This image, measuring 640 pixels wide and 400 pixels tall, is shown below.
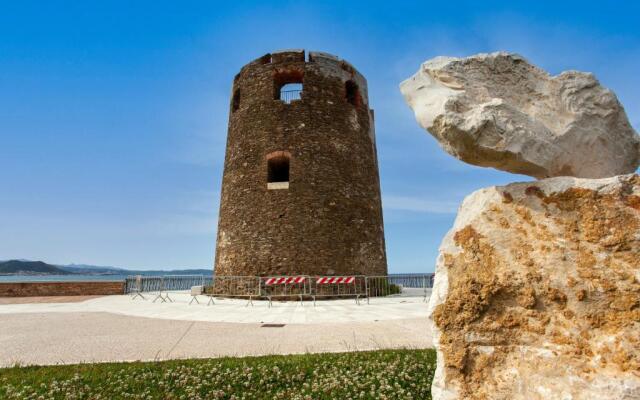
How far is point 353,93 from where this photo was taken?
15453 mm

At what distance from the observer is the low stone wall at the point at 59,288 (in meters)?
14.6

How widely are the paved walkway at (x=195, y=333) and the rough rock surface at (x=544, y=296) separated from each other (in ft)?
9.45

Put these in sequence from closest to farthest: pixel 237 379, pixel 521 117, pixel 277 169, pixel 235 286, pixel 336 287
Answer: pixel 521 117 → pixel 237 379 → pixel 336 287 → pixel 235 286 → pixel 277 169

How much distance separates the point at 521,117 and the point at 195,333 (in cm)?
582

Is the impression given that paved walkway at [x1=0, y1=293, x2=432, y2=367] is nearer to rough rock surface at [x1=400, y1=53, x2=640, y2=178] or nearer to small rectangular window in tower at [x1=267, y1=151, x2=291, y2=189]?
rough rock surface at [x1=400, y1=53, x2=640, y2=178]

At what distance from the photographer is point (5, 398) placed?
323 cm

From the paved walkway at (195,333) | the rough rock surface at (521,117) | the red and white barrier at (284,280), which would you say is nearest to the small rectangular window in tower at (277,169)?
the red and white barrier at (284,280)

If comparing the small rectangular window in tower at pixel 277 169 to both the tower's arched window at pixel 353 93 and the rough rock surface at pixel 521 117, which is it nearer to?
the tower's arched window at pixel 353 93

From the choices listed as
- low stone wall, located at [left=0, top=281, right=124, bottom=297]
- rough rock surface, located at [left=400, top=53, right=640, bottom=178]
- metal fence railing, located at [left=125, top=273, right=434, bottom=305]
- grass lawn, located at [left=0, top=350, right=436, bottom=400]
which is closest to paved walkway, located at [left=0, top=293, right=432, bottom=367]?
grass lawn, located at [left=0, top=350, right=436, bottom=400]

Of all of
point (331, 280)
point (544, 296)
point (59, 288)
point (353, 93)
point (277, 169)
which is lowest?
point (59, 288)

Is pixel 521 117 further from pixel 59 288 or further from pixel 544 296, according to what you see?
pixel 59 288

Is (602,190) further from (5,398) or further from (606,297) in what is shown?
(5,398)

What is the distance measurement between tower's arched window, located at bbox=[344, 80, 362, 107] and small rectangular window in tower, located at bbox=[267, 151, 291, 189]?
370 centimetres

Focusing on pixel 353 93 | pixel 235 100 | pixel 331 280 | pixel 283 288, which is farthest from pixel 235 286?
pixel 353 93
